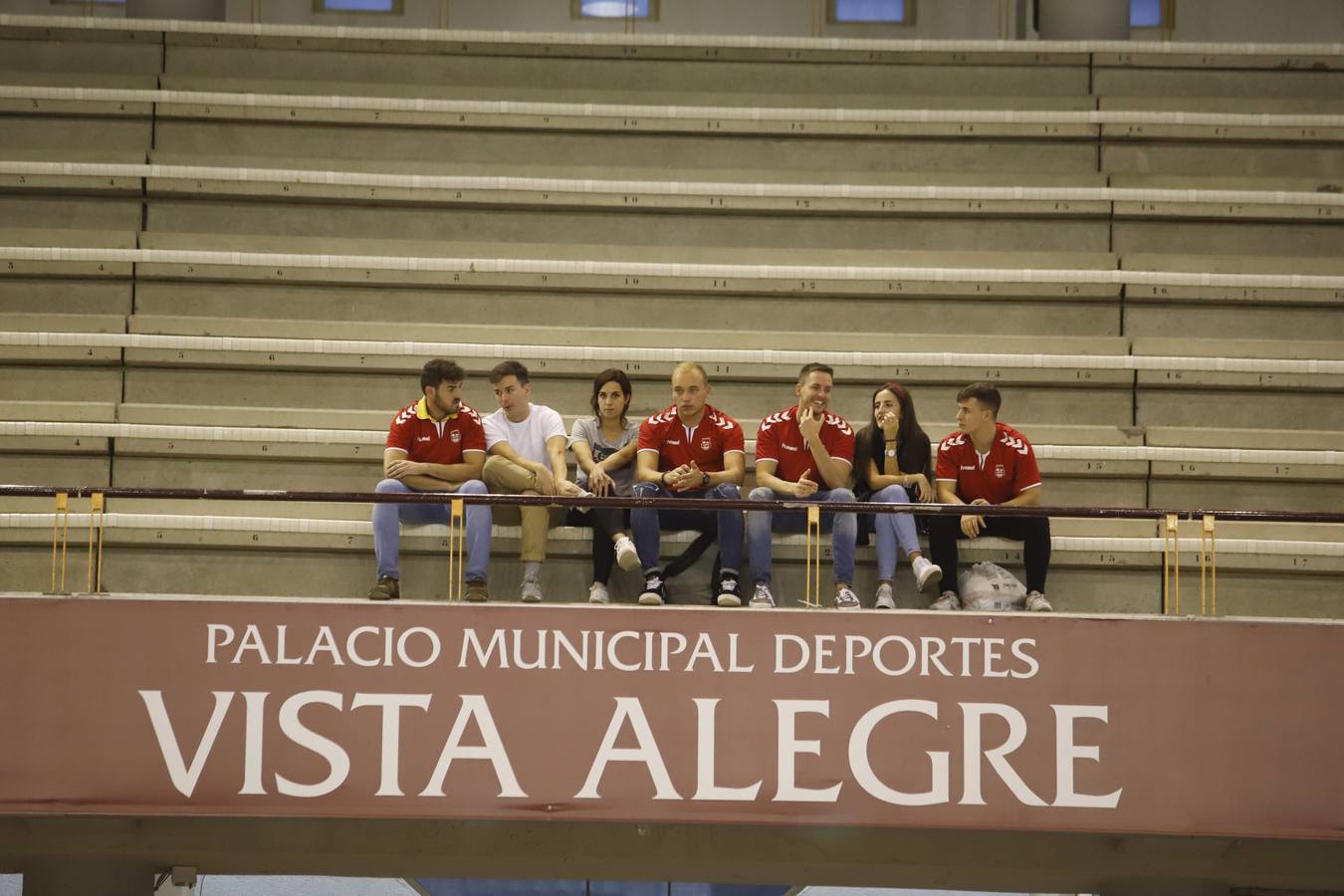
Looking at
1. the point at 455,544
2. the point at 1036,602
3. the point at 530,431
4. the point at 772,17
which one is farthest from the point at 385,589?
the point at 772,17

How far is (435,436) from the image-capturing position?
6078 millimetres

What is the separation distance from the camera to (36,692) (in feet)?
16.7

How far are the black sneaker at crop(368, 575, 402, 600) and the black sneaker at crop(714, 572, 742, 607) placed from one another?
1.21 m

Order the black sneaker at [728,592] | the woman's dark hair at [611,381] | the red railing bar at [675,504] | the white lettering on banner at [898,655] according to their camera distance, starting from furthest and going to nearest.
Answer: the woman's dark hair at [611,381] → the black sneaker at [728,592] → the white lettering on banner at [898,655] → the red railing bar at [675,504]

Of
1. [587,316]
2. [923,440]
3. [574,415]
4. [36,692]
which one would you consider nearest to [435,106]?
[587,316]

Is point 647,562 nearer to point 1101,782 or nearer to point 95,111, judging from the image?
point 1101,782

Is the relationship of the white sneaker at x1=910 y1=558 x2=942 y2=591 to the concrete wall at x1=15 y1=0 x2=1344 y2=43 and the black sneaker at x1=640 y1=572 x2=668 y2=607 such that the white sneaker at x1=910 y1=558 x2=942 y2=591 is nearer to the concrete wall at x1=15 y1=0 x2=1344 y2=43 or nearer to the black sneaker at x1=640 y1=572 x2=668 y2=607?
the black sneaker at x1=640 y1=572 x2=668 y2=607

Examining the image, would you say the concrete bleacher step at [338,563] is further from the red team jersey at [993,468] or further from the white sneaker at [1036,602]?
the white sneaker at [1036,602]

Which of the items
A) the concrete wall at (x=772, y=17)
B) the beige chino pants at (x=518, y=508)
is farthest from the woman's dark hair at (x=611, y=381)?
the concrete wall at (x=772, y=17)

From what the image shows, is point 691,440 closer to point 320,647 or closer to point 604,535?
point 604,535

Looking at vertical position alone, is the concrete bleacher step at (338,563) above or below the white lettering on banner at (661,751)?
above

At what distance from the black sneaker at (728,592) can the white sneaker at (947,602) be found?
2.40 feet

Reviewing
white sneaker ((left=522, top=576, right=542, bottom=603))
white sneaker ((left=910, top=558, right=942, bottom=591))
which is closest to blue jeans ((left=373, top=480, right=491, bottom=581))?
white sneaker ((left=522, top=576, right=542, bottom=603))

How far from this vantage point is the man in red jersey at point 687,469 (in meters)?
5.61
